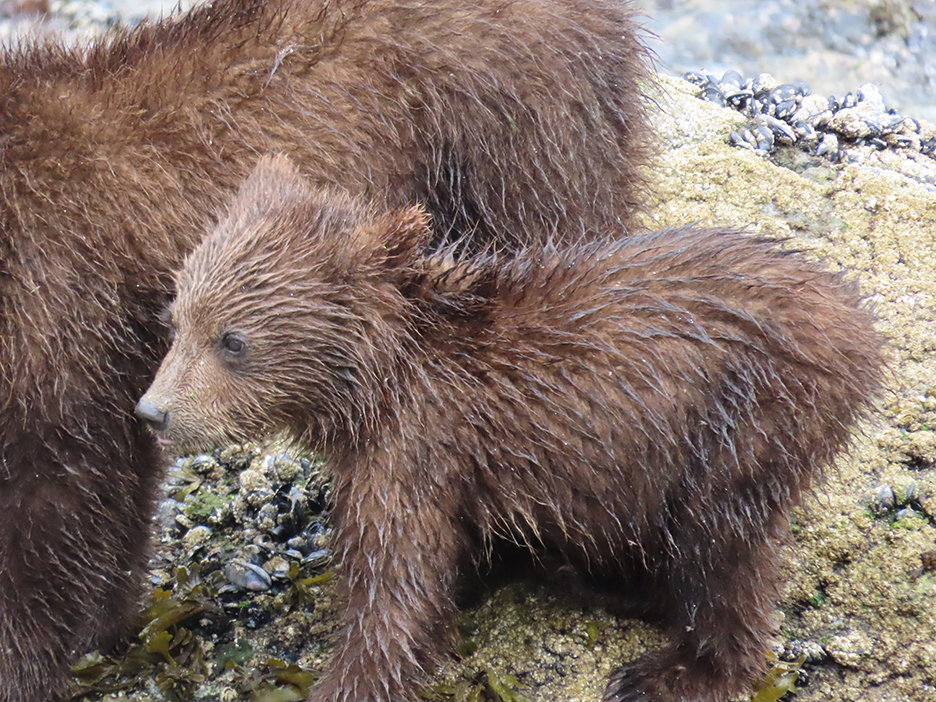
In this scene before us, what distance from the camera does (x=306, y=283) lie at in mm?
3982

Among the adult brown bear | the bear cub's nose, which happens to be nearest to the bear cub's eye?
the bear cub's nose

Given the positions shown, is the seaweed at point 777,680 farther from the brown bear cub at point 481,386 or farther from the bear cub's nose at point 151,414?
the bear cub's nose at point 151,414

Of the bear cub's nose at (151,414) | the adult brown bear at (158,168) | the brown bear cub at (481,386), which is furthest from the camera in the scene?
the adult brown bear at (158,168)

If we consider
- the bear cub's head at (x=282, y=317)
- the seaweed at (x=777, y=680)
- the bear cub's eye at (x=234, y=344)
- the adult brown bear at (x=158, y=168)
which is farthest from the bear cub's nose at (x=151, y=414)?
the seaweed at (x=777, y=680)

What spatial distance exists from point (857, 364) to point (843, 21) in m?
8.90

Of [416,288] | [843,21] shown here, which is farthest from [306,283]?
[843,21]

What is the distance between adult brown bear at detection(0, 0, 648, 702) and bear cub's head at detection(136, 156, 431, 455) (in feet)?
1.40

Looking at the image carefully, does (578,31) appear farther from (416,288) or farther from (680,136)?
(680,136)

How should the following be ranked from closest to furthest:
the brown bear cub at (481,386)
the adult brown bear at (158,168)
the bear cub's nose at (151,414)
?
the bear cub's nose at (151,414) < the brown bear cub at (481,386) < the adult brown bear at (158,168)

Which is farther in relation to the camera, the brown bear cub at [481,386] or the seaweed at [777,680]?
the seaweed at [777,680]

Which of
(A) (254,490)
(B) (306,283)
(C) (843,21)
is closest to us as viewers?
(B) (306,283)

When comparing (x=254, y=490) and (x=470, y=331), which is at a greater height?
(x=470, y=331)

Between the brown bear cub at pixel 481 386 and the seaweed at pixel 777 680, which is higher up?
the brown bear cub at pixel 481 386

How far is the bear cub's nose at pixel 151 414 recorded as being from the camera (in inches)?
152
